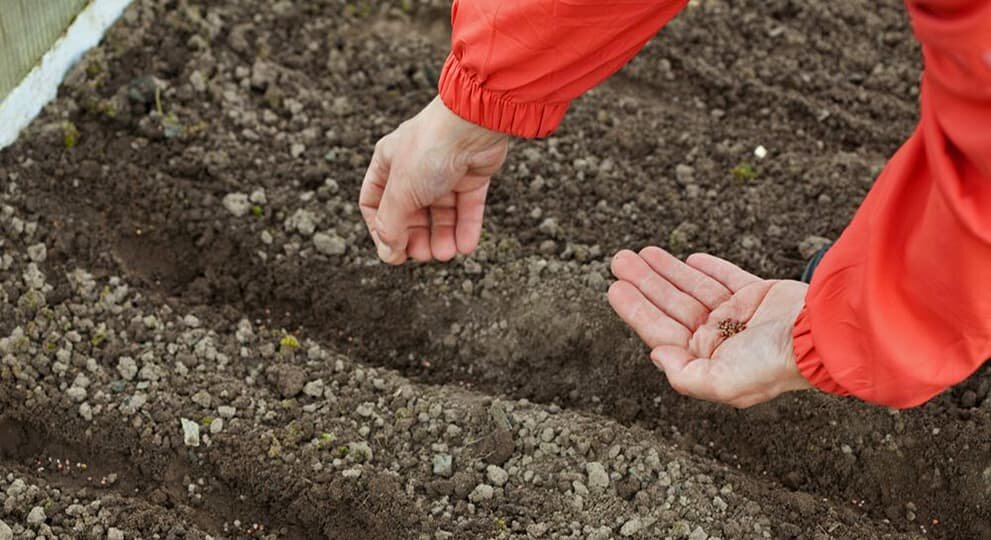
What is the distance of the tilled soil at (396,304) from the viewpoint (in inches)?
94.3

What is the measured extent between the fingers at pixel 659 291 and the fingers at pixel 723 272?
77 mm

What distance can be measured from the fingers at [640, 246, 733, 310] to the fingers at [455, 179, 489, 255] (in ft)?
1.16

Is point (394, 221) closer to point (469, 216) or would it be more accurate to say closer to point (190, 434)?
point (469, 216)

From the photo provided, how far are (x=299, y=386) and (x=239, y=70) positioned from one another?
1.01 m

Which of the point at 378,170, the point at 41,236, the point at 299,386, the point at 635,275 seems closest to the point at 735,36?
the point at 635,275

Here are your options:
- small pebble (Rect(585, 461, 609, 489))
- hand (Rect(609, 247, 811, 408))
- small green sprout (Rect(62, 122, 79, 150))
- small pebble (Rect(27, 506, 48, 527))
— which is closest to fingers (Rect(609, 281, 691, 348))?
hand (Rect(609, 247, 811, 408))

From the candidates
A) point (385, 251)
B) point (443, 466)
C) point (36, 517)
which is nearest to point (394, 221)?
point (385, 251)

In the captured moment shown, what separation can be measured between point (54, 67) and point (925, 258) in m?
2.13

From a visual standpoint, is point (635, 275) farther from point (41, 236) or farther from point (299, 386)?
point (41, 236)

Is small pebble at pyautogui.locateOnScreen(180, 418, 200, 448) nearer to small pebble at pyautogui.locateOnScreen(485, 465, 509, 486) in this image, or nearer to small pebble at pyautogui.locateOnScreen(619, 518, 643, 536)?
small pebble at pyautogui.locateOnScreen(485, 465, 509, 486)

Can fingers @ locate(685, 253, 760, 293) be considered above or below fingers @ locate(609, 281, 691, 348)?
above

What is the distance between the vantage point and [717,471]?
2459mm

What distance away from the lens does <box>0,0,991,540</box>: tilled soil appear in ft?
7.86

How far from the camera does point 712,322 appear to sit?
7.86ft
